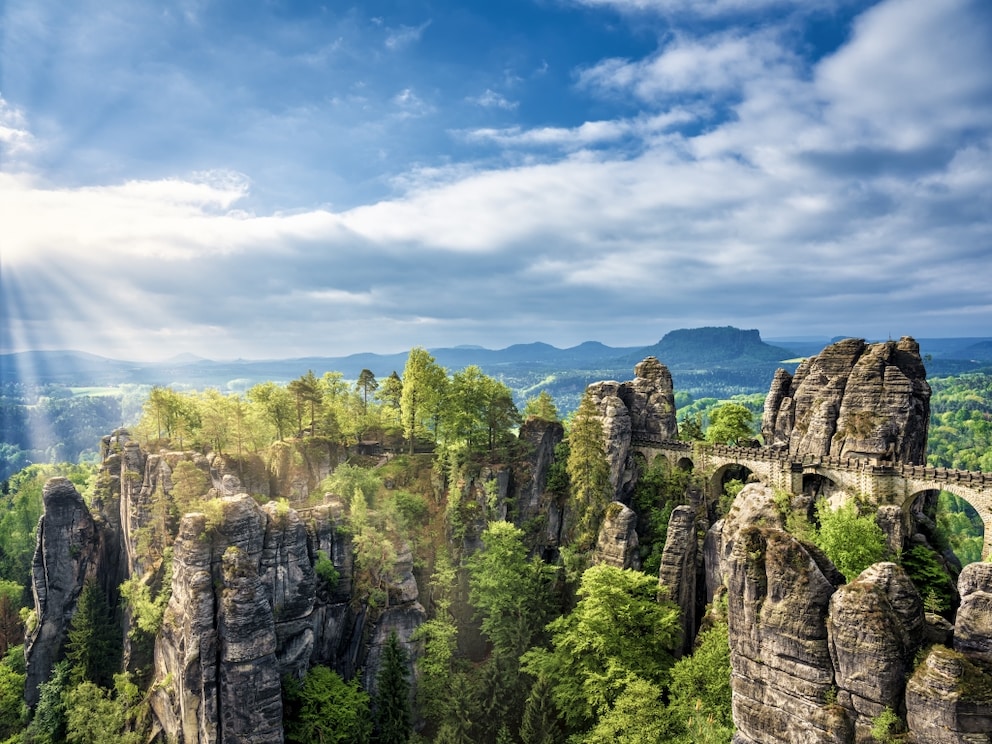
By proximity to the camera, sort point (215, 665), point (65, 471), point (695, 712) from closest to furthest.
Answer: point (695, 712)
point (215, 665)
point (65, 471)

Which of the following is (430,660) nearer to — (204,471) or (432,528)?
(432,528)

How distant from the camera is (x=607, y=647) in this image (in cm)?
4253

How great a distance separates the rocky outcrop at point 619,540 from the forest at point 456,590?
339cm

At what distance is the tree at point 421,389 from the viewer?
211 ft

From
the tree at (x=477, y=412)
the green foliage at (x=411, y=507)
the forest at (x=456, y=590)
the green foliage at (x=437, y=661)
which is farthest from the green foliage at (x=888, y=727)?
the tree at (x=477, y=412)

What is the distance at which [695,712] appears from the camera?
119ft

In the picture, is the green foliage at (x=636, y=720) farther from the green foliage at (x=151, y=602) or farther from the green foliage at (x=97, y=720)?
the green foliage at (x=97, y=720)

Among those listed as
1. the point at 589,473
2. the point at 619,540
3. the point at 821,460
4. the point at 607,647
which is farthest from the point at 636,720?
the point at 821,460

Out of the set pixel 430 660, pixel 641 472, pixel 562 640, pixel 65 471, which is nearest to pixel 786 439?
pixel 641 472

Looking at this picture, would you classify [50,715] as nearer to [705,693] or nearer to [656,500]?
[705,693]

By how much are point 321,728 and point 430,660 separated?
943cm

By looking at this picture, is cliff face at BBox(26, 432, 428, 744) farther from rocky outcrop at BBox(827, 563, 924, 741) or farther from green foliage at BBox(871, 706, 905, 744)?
green foliage at BBox(871, 706, 905, 744)

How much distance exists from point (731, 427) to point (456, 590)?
3749 centimetres

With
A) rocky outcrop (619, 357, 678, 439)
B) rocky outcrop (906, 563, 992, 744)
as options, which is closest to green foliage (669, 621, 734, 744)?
rocky outcrop (906, 563, 992, 744)
